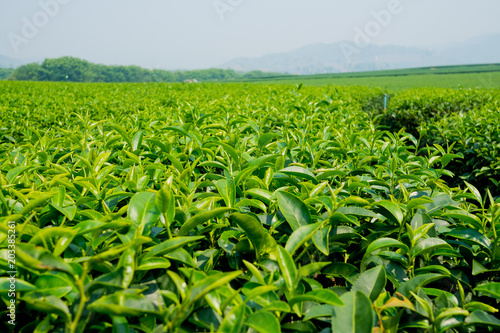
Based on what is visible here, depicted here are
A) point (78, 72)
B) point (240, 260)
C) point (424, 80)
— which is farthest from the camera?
point (78, 72)

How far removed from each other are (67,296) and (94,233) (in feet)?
0.70

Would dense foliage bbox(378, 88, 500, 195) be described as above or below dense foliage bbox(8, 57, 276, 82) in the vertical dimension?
below

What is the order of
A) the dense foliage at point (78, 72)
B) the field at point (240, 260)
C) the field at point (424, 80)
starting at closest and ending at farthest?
the field at point (240, 260)
the field at point (424, 80)
the dense foliage at point (78, 72)

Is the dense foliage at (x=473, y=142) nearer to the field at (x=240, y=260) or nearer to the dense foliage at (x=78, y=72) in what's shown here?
the field at (x=240, y=260)

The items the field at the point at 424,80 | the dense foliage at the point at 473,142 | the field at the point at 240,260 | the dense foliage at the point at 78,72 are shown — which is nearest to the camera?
the field at the point at 240,260

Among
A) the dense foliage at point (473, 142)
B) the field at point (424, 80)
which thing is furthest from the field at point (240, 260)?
the field at point (424, 80)

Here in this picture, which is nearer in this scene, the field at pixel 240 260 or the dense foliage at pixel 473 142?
the field at pixel 240 260

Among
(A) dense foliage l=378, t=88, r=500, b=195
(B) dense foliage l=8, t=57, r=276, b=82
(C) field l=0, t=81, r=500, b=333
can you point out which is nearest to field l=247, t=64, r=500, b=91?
(A) dense foliage l=378, t=88, r=500, b=195

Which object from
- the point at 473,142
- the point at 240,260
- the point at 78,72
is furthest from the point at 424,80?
the point at 78,72

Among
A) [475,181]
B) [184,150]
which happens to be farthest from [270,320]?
[475,181]

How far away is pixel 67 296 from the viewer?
33.5 inches

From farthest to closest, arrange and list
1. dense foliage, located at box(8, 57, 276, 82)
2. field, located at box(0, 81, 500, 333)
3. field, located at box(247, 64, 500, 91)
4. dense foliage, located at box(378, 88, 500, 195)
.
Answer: dense foliage, located at box(8, 57, 276, 82) → field, located at box(247, 64, 500, 91) → dense foliage, located at box(378, 88, 500, 195) → field, located at box(0, 81, 500, 333)

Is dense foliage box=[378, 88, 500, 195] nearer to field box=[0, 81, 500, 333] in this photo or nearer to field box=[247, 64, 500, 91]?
field box=[0, 81, 500, 333]

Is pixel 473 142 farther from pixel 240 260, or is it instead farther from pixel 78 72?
pixel 78 72
